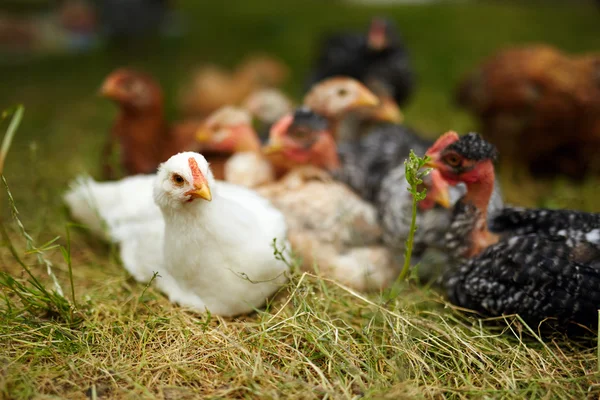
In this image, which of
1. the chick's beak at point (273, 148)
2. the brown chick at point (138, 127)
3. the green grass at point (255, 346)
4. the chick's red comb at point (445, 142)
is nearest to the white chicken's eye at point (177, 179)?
the green grass at point (255, 346)

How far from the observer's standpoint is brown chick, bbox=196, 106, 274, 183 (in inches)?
115

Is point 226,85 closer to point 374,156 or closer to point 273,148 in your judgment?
point 374,156

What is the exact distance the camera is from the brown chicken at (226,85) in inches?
190

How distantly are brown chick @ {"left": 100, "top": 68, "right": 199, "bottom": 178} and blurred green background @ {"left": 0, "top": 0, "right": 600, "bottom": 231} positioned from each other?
0.68 m

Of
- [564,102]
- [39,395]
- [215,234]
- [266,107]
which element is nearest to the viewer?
[39,395]

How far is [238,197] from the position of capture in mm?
2439

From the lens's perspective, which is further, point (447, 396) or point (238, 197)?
point (238, 197)

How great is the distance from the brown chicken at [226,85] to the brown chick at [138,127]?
1.43m

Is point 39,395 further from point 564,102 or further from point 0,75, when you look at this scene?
point 0,75

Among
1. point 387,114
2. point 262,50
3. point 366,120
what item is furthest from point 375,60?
point 262,50

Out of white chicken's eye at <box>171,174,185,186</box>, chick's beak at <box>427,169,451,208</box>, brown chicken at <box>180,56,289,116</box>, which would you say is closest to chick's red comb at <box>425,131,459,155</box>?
chick's beak at <box>427,169,451,208</box>

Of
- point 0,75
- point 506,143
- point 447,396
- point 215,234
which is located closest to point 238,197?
point 215,234

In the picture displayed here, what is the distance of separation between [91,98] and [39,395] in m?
4.85

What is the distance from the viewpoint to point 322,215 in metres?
2.57
